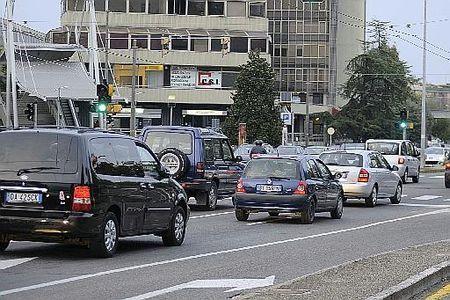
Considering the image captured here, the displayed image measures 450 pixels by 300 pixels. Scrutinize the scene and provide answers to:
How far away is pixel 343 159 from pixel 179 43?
2517 inches

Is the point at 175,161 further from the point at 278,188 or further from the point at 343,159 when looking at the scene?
the point at 343,159

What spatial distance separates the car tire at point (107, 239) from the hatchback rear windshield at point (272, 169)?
25.1ft

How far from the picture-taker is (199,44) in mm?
91375

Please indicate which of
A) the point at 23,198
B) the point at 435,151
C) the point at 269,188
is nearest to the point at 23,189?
the point at 23,198

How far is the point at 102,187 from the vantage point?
1362 cm

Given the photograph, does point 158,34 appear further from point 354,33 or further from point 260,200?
point 260,200

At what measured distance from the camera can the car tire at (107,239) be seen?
13.6 m

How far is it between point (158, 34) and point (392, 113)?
22.3m

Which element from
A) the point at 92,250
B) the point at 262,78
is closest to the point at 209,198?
the point at 92,250

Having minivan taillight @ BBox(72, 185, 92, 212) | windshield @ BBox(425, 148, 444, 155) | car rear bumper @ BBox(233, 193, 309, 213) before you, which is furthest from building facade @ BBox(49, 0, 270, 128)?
minivan taillight @ BBox(72, 185, 92, 212)

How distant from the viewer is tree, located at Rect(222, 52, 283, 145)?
7675 cm

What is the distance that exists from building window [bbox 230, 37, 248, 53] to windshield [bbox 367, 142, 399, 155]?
171ft

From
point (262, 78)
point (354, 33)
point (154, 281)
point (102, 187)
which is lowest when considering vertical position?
point (154, 281)

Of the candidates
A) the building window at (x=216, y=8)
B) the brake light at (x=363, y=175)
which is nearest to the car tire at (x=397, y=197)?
the brake light at (x=363, y=175)
